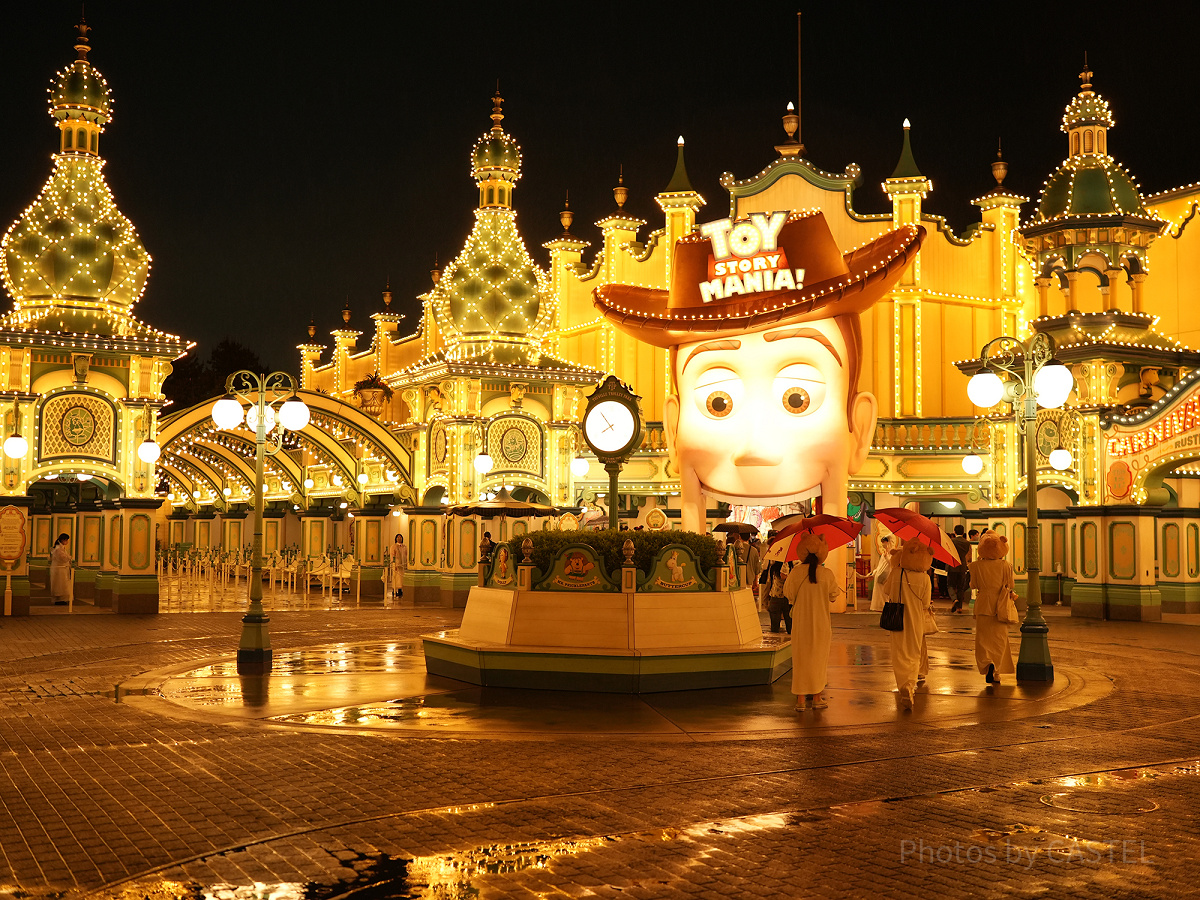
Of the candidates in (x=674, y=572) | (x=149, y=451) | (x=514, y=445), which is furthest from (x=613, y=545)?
(x=514, y=445)

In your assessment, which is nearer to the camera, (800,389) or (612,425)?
Answer: (612,425)

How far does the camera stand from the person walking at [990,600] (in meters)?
13.4

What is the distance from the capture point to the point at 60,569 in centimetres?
2688

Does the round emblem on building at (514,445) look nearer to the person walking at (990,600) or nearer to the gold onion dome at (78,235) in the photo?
the gold onion dome at (78,235)

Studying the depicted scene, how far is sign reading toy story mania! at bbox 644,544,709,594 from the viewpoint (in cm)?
1358

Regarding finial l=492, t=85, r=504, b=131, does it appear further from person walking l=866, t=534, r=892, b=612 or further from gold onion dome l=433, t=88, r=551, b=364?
person walking l=866, t=534, r=892, b=612

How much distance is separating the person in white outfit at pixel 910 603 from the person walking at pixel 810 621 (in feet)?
2.90

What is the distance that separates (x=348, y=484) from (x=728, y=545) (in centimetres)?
1871

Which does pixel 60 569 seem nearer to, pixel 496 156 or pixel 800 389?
pixel 496 156

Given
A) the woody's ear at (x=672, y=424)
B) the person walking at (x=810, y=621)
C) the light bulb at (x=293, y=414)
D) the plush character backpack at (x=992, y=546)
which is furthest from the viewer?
the woody's ear at (x=672, y=424)

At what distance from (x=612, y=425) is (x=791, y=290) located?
7.00 m

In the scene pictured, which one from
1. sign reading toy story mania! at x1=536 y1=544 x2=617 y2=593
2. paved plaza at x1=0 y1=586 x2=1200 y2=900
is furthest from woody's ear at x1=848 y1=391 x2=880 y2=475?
sign reading toy story mania! at x1=536 y1=544 x2=617 y2=593

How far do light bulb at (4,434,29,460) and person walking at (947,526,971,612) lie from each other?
1793cm

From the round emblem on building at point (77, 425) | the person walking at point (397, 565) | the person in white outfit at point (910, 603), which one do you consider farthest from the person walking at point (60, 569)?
the person in white outfit at point (910, 603)
